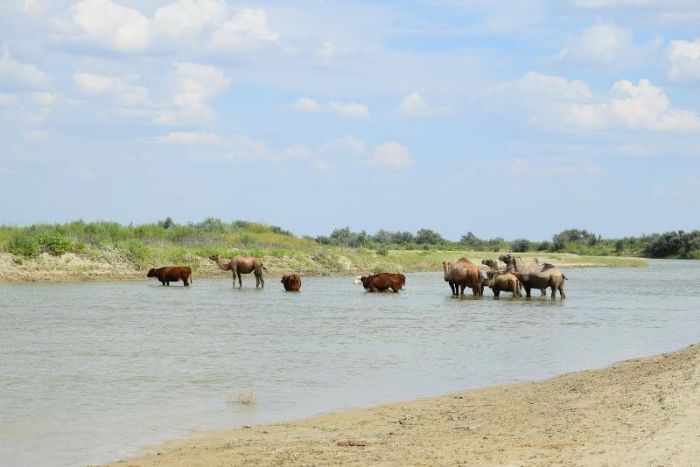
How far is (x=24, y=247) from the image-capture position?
39.9 metres

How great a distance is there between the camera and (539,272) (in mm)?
34500

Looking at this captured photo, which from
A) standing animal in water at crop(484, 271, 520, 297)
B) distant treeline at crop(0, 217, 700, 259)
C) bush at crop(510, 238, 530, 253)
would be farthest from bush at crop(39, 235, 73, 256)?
bush at crop(510, 238, 530, 253)

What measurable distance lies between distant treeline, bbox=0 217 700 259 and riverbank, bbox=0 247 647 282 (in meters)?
0.60

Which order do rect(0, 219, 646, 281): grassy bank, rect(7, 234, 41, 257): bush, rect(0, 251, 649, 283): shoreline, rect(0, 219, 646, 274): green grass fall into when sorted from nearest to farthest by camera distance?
rect(0, 251, 649, 283): shoreline → rect(7, 234, 41, 257): bush → rect(0, 219, 646, 281): grassy bank → rect(0, 219, 646, 274): green grass

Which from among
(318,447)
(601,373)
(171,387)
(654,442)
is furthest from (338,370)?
(654,442)

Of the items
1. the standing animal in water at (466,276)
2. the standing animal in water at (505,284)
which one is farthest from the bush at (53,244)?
the standing animal in water at (505,284)

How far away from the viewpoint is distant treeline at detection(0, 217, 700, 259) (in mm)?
41719

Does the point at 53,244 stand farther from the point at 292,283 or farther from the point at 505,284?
the point at 505,284

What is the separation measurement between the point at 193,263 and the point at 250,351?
28317 millimetres

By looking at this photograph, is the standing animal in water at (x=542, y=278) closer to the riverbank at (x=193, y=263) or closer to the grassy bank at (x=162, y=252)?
the riverbank at (x=193, y=263)

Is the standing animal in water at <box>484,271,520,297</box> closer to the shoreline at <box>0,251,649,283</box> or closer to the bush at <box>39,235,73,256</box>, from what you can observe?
the shoreline at <box>0,251,649,283</box>

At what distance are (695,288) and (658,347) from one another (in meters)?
24.3

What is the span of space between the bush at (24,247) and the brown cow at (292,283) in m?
10.8

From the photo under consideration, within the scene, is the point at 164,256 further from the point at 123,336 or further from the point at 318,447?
the point at 318,447
